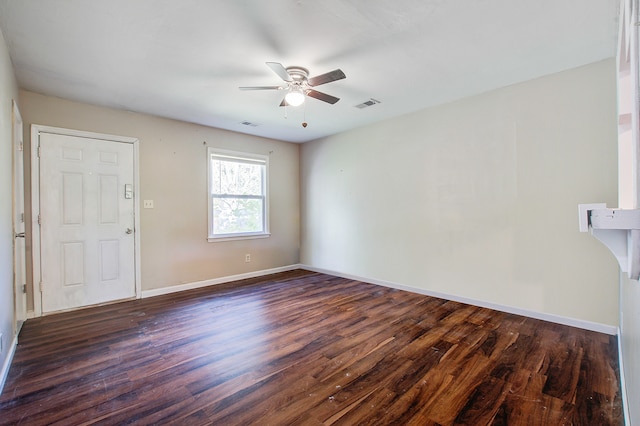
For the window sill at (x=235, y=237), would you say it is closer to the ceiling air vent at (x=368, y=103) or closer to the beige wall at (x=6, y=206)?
the beige wall at (x=6, y=206)

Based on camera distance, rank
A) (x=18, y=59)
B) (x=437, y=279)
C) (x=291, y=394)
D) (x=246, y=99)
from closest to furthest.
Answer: (x=291, y=394)
(x=18, y=59)
(x=246, y=99)
(x=437, y=279)

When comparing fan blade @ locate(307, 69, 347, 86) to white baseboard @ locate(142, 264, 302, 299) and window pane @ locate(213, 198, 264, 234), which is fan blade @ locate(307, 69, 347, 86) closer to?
window pane @ locate(213, 198, 264, 234)

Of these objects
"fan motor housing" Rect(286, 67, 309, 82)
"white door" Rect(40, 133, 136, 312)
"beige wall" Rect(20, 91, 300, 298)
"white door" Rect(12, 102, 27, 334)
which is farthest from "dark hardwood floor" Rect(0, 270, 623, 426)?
"fan motor housing" Rect(286, 67, 309, 82)

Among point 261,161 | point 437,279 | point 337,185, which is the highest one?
point 261,161

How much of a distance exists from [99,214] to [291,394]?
3.36 m

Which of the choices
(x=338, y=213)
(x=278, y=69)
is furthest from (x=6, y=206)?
(x=338, y=213)

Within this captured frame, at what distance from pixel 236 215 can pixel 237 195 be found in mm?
343

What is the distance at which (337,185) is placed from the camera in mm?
5195

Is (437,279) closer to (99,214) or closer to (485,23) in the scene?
(485,23)

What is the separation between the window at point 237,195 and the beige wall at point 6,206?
2310 millimetres

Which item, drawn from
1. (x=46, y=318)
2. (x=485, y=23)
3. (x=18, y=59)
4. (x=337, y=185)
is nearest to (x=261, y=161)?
(x=337, y=185)

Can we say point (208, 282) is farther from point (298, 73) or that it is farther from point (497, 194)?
point (497, 194)

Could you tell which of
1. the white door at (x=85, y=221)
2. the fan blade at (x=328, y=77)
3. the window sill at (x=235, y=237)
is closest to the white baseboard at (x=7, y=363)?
the white door at (x=85, y=221)

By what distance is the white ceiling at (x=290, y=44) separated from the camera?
6.54 feet
